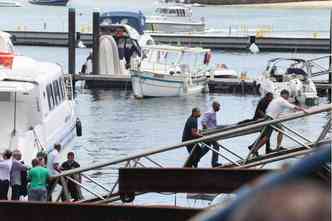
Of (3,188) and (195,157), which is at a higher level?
(195,157)

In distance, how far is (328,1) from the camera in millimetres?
184500

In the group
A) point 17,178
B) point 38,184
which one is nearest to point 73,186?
point 17,178

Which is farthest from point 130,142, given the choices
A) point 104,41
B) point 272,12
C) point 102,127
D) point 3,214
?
point 272,12

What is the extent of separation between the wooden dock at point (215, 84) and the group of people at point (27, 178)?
34.1 metres

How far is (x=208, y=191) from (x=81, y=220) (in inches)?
72.2

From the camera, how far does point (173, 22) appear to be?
9400cm

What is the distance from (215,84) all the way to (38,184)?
37653 mm

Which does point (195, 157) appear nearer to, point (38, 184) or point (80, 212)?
point (38, 184)

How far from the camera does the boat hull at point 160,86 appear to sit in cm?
5119

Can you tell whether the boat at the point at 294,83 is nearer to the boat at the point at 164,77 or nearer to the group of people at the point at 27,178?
the boat at the point at 164,77

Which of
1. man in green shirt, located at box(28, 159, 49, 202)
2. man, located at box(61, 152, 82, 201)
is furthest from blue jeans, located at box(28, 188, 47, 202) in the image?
man, located at box(61, 152, 82, 201)

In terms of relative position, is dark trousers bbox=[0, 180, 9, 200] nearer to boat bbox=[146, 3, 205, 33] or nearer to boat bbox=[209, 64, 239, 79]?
boat bbox=[209, 64, 239, 79]

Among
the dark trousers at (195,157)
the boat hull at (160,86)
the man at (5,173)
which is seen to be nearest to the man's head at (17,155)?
the man at (5,173)

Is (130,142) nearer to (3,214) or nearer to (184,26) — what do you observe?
(3,214)
